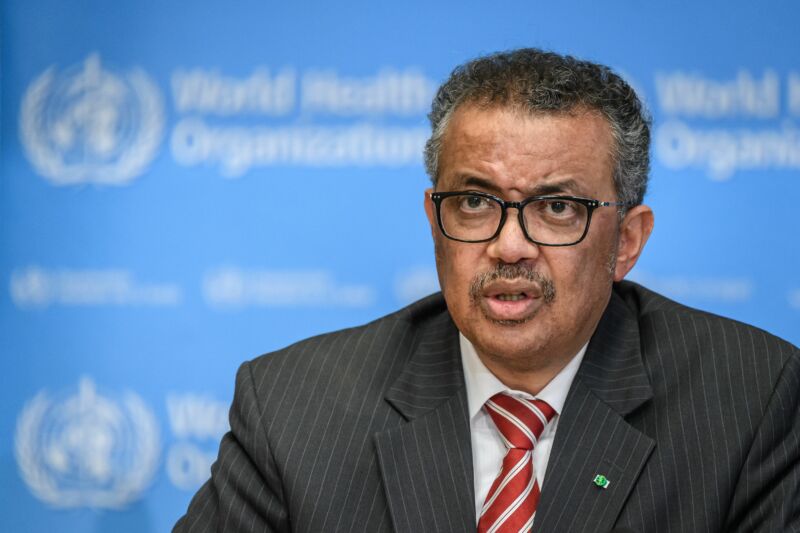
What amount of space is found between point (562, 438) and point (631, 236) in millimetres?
535

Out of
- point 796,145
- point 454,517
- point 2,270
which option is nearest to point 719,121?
point 796,145

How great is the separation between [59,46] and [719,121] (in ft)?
6.92

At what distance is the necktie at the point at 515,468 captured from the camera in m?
2.16

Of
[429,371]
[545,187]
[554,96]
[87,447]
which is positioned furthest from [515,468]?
[87,447]

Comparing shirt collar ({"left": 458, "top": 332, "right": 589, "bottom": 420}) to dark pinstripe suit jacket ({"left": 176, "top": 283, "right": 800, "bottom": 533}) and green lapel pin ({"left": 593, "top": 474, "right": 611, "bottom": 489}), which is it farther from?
green lapel pin ({"left": 593, "top": 474, "right": 611, "bottom": 489})

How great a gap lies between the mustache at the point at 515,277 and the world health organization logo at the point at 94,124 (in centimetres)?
147

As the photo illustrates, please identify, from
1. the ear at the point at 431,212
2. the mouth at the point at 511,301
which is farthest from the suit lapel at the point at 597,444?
the ear at the point at 431,212

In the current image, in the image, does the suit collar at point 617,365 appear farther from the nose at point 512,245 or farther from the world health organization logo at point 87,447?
the world health organization logo at point 87,447

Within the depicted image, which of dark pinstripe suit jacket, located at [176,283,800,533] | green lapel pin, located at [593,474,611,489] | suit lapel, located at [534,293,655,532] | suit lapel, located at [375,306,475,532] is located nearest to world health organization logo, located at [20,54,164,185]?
dark pinstripe suit jacket, located at [176,283,800,533]

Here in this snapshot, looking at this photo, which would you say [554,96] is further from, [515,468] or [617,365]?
[515,468]

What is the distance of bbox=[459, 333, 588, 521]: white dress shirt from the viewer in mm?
2270

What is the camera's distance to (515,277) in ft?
7.06

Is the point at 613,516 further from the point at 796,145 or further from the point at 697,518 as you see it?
the point at 796,145

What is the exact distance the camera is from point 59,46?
3.26 m
